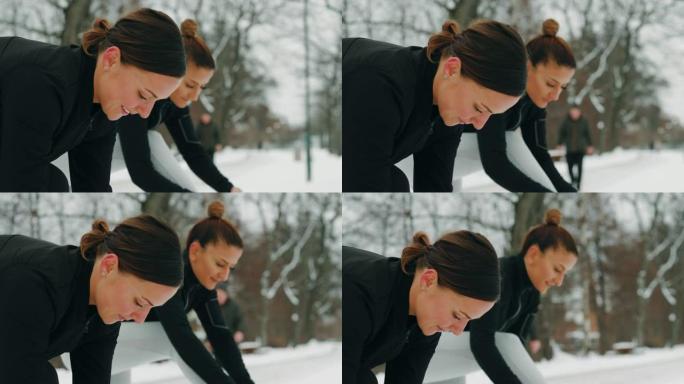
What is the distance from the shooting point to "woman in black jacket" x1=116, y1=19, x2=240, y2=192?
116 inches

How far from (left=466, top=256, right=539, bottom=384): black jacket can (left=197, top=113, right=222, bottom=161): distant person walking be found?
94cm

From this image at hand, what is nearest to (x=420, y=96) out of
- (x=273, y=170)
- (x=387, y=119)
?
(x=387, y=119)

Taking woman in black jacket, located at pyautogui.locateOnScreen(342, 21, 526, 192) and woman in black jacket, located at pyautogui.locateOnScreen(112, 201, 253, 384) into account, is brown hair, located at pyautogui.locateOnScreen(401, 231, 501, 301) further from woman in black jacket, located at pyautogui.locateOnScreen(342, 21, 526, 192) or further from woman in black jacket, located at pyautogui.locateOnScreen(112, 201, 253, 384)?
woman in black jacket, located at pyautogui.locateOnScreen(112, 201, 253, 384)

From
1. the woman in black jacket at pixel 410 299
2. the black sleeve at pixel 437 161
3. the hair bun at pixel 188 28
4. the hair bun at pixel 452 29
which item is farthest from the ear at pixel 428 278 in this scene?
the hair bun at pixel 188 28

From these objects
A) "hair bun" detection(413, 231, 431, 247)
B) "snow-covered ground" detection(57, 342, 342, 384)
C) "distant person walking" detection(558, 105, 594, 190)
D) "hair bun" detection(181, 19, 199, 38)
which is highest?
"hair bun" detection(181, 19, 199, 38)

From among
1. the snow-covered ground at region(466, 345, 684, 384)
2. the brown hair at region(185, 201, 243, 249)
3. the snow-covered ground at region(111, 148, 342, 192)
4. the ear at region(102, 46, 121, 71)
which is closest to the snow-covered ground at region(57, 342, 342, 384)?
the brown hair at region(185, 201, 243, 249)

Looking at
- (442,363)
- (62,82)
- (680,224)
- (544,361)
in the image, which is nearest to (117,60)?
(62,82)

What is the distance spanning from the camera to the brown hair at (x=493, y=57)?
2525 millimetres

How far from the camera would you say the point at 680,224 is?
3.63 metres

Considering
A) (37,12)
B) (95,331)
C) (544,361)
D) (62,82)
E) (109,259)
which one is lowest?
(544,361)

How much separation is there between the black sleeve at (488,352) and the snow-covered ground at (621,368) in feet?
1.50

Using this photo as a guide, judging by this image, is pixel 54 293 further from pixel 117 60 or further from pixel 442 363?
pixel 442 363

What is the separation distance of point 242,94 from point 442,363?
104 cm

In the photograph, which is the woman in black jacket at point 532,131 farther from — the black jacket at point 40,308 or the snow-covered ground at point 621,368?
the black jacket at point 40,308
